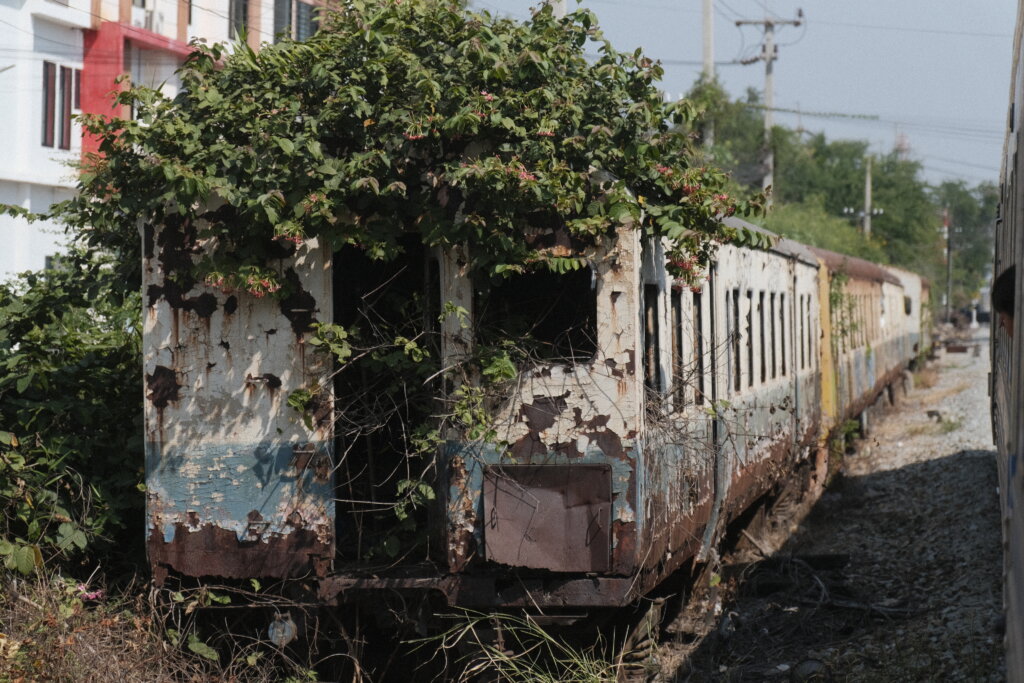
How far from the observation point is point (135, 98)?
20.4 feet

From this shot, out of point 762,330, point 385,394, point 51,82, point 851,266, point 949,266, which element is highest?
point 51,82

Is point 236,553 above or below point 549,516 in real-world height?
below

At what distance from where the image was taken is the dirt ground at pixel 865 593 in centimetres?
753

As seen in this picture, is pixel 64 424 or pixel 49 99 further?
pixel 49 99

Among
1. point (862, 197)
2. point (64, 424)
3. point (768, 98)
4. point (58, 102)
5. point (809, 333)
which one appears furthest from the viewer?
point (862, 197)

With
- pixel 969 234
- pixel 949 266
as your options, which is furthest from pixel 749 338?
pixel 969 234

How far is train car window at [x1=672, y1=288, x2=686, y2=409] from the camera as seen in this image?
7.20 meters

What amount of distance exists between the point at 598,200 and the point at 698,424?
6.91ft

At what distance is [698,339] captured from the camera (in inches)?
316

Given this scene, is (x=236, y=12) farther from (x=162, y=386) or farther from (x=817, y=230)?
(x=817, y=230)

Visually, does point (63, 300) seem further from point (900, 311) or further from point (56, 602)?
point (900, 311)

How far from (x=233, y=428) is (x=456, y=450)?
1.19 meters

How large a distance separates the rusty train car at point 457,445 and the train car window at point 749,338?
2530mm

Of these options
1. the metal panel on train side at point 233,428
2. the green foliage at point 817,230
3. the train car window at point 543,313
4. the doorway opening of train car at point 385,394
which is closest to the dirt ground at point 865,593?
the doorway opening of train car at point 385,394
